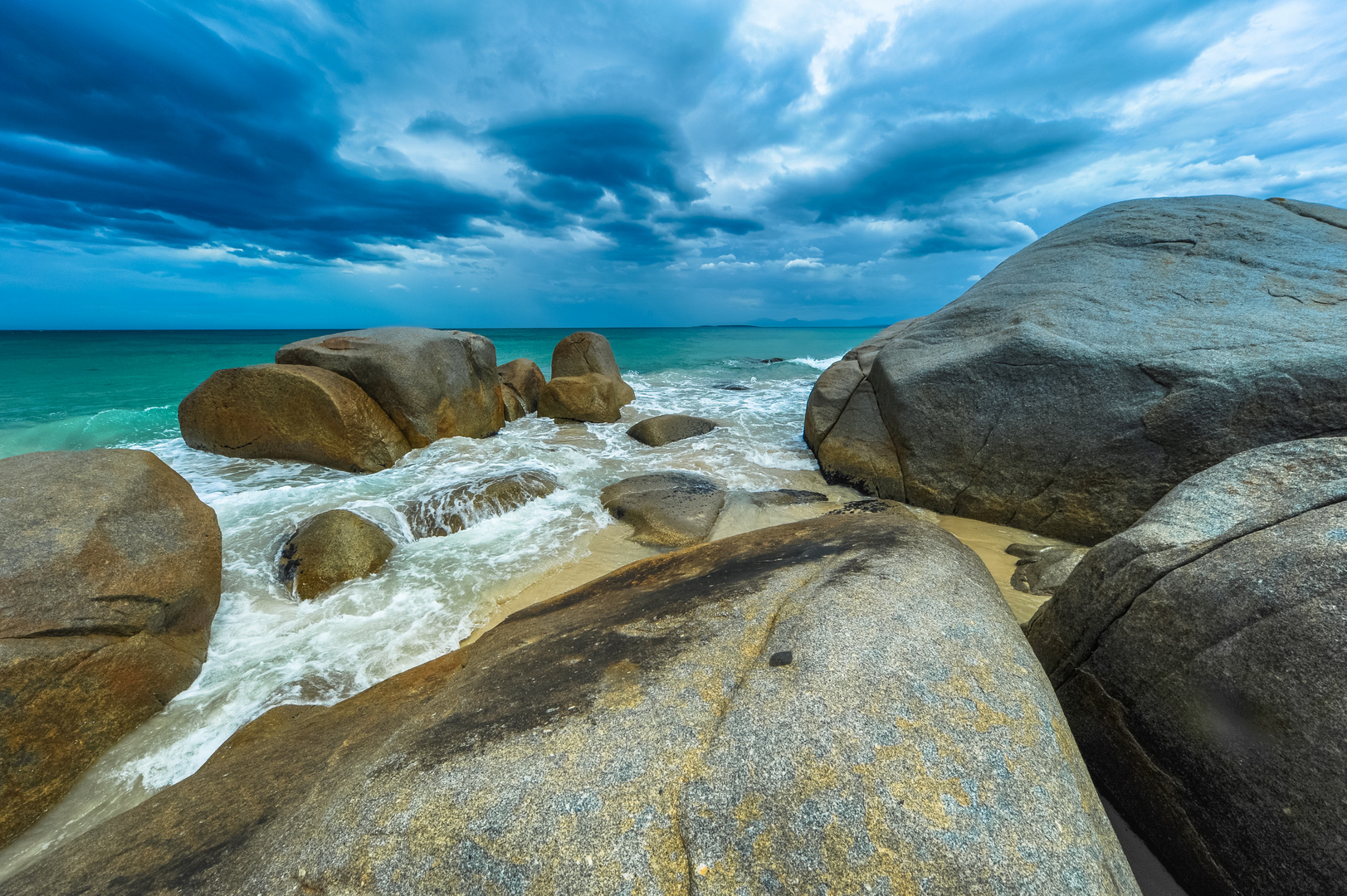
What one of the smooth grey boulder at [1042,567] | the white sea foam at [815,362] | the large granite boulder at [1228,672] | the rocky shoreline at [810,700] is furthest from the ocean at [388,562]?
the white sea foam at [815,362]

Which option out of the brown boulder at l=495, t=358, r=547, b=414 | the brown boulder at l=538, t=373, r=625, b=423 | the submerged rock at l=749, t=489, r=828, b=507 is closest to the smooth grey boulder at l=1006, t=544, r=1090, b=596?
the submerged rock at l=749, t=489, r=828, b=507

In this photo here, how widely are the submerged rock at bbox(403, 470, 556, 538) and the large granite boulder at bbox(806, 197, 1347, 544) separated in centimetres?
385

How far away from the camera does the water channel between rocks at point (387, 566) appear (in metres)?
2.92

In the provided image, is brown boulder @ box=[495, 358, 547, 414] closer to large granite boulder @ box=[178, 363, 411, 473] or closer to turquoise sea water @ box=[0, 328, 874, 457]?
large granite boulder @ box=[178, 363, 411, 473]

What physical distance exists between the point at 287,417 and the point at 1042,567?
8.62 meters

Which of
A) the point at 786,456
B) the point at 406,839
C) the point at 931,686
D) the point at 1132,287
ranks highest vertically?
the point at 1132,287

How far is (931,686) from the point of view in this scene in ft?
5.47

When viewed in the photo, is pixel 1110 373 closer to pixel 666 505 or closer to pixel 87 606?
pixel 666 505

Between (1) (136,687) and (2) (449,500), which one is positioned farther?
(2) (449,500)

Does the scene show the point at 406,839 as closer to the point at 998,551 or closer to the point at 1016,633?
the point at 1016,633

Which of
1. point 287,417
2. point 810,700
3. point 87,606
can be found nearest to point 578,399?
point 287,417

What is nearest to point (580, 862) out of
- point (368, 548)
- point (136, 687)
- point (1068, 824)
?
point (1068, 824)

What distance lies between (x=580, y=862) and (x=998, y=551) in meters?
4.44

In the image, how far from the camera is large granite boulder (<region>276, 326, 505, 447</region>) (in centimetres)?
740
